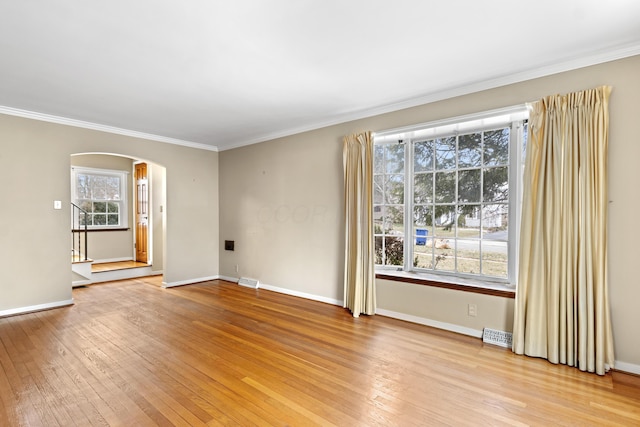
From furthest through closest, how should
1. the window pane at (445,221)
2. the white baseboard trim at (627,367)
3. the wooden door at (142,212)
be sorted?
the wooden door at (142,212)
the window pane at (445,221)
the white baseboard trim at (627,367)

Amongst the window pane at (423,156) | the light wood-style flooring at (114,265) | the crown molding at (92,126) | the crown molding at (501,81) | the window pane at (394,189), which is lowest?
the light wood-style flooring at (114,265)

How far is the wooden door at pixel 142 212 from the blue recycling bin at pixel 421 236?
19.7ft

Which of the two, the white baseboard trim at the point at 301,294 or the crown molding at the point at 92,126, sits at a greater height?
the crown molding at the point at 92,126

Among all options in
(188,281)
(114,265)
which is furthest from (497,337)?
(114,265)

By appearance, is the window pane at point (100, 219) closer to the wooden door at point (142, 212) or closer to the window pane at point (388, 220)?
the wooden door at point (142, 212)

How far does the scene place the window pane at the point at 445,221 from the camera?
3.78 meters

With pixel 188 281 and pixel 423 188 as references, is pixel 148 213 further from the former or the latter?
pixel 423 188

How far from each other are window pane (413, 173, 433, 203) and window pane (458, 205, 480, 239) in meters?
0.40

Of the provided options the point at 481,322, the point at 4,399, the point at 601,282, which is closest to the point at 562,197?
the point at 601,282

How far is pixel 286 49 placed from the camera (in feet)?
8.70

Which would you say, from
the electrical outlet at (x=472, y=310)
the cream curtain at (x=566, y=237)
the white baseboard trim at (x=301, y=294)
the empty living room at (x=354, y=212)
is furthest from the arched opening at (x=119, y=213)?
the cream curtain at (x=566, y=237)

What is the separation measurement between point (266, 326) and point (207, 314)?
953 mm

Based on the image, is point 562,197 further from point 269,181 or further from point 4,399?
point 4,399

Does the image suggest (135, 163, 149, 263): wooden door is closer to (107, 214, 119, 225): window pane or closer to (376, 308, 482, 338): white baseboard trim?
(107, 214, 119, 225): window pane
